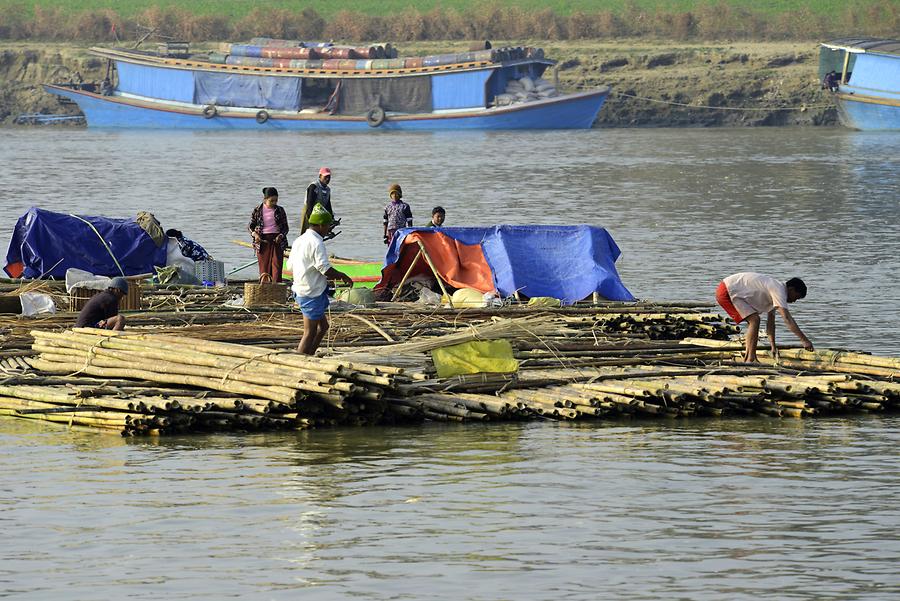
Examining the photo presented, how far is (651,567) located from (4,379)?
680 centimetres

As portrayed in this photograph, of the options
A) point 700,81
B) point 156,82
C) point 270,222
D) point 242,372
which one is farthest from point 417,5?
point 242,372

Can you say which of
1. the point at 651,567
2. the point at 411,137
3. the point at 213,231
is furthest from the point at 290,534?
the point at 411,137

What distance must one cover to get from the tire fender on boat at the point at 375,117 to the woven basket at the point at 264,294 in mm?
48022

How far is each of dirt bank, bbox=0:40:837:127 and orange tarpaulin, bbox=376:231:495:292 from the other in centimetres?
4757

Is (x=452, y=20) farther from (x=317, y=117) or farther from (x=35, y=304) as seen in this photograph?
(x=35, y=304)

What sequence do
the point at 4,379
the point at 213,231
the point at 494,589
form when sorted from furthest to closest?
the point at 213,231, the point at 4,379, the point at 494,589

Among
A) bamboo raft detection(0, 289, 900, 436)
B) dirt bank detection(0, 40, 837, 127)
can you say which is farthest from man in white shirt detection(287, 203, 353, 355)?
dirt bank detection(0, 40, 837, 127)

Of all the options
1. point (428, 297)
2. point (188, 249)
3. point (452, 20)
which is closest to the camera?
point (428, 297)

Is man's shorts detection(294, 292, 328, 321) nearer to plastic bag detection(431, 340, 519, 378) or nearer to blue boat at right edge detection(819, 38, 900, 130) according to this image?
plastic bag detection(431, 340, 519, 378)

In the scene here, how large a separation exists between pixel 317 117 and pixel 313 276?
53.2 meters

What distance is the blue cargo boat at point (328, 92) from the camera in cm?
6331

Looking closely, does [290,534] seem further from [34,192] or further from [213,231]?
[34,192]

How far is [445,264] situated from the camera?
61.3 feet

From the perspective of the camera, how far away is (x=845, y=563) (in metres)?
9.64
